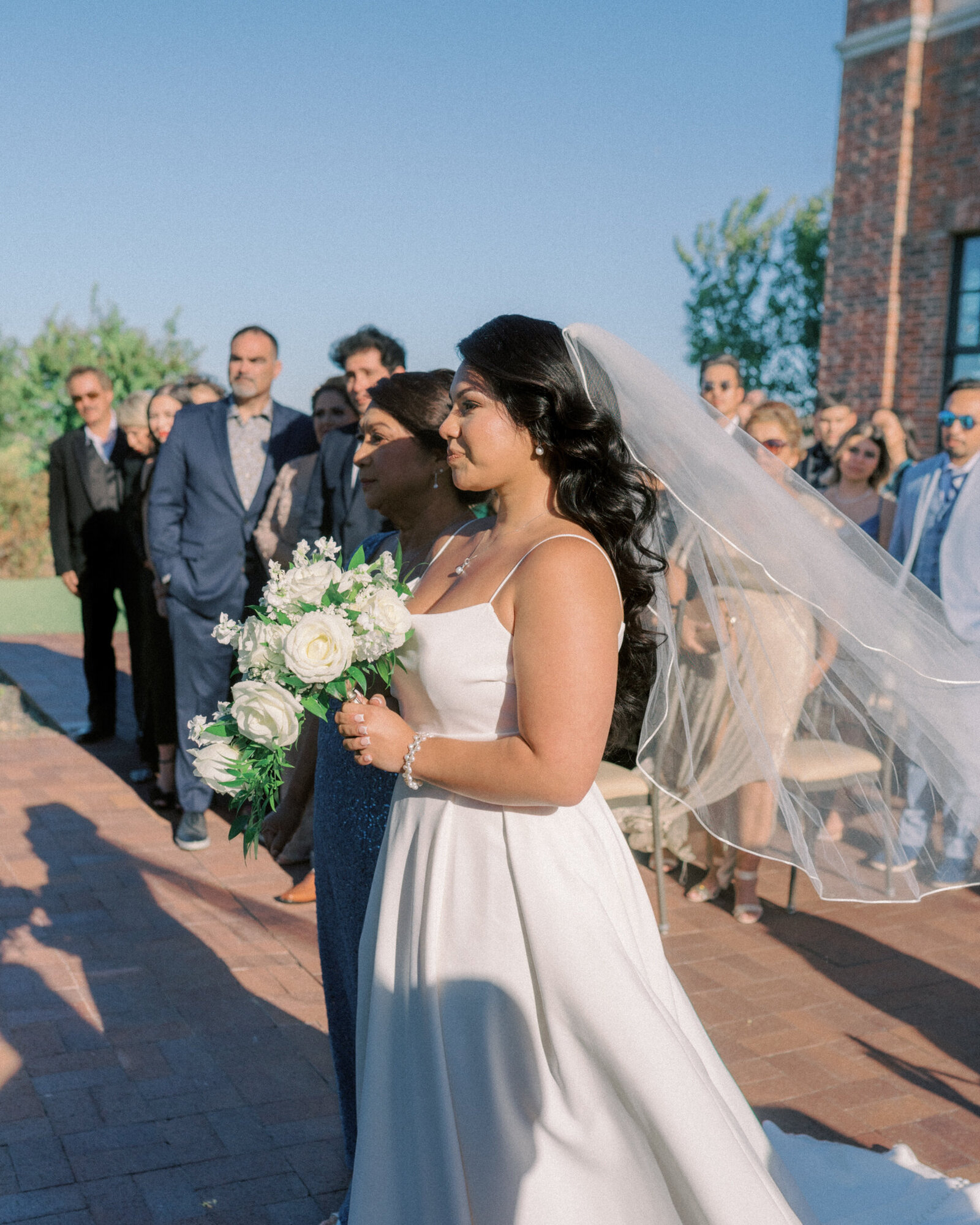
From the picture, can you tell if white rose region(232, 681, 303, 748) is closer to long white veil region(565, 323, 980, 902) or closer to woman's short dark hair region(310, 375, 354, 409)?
long white veil region(565, 323, 980, 902)

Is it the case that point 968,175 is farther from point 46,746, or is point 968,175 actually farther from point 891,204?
point 46,746

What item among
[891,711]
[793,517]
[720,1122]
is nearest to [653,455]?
[793,517]

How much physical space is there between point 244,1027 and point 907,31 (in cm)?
1143

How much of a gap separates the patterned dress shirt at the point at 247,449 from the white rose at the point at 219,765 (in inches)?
147

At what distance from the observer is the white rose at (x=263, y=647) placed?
230 centimetres

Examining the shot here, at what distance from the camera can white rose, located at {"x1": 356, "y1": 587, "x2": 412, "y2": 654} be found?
2248 mm

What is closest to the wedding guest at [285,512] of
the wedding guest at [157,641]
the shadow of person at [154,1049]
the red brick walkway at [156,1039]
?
the wedding guest at [157,641]

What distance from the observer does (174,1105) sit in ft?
11.3

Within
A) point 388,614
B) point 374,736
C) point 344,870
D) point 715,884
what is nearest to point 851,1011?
point 715,884

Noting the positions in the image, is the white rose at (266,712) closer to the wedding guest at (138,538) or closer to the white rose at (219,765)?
the white rose at (219,765)

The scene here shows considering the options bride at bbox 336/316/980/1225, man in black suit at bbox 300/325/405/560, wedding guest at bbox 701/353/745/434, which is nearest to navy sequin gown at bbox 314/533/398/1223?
bride at bbox 336/316/980/1225

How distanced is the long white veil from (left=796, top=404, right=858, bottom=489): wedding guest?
208 inches

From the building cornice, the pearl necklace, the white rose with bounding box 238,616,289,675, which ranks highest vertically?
the building cornice

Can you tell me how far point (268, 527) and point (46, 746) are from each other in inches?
121
